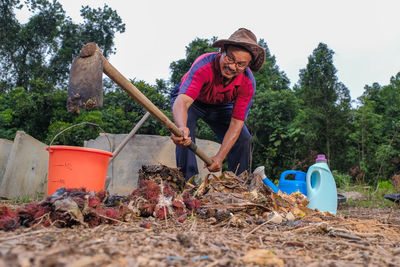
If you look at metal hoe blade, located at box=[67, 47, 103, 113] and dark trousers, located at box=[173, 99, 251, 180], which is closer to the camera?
metal hoe blade, located at box=[67, 47, 103, 113]

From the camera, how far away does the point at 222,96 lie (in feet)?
10.7

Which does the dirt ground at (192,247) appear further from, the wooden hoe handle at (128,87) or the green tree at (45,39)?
the green tree at (45,39)

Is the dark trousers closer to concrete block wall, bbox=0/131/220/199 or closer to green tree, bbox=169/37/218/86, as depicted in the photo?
concrete block wall, bbox=0/131/220/199

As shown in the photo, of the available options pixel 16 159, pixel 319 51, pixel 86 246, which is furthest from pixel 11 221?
pixel 319 51

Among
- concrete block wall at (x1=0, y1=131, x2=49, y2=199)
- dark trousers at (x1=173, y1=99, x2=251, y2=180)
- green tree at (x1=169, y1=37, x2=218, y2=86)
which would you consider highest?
green tree at (x1=169, y1=37, x2=218, y2=86)

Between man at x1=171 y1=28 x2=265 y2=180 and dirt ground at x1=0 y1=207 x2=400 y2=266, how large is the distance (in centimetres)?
137

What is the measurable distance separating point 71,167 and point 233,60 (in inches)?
64.2

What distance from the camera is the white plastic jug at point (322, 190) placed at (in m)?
3.14

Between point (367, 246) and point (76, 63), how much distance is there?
1846 millimetres

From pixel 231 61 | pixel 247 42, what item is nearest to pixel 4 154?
pixel 231 61

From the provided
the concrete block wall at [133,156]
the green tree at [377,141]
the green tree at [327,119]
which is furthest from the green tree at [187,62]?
the concrete block wall at [133,156]

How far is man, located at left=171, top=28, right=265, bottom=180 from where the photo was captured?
2.85 meters

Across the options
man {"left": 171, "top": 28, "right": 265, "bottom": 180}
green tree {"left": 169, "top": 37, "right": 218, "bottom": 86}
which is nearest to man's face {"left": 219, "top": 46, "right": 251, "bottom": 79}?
man {"left": 171, "top": 28, "right": 265, "bottom": 180}

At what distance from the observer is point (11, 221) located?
1347mm
